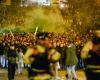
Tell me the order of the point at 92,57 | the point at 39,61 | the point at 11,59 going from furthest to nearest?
the point at 11,59 → the point at 39,61 → the point at 92,57

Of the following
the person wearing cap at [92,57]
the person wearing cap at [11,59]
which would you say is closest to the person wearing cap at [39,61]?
the person wearing cap at [92,57]

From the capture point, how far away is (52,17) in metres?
28.4

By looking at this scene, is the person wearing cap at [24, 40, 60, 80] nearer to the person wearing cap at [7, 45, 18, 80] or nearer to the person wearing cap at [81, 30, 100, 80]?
the person wearing cap at [81, 30, 100, 80]

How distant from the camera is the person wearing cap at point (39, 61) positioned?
8570 millimetres

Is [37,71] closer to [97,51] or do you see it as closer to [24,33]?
[97,51]

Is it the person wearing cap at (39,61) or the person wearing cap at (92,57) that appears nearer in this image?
the person wearing cap at (92,57)

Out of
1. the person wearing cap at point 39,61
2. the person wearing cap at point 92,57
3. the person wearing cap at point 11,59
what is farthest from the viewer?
the person wearing cap at point 11,59

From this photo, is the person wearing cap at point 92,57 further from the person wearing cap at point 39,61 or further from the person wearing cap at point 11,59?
the person wearing cap at point 11,59

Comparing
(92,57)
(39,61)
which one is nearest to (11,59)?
(39,61)

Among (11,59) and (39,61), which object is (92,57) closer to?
(39,61)

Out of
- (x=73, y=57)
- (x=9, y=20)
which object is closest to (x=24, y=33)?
(x=9, y=20)

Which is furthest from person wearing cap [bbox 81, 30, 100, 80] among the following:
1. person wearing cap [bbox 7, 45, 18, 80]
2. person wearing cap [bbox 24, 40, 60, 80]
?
person wearing cap [bbox 7, 45, 18, 80]

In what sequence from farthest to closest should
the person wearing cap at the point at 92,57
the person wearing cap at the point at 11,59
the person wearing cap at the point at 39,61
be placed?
1. the person wearing cap at the point at 11,59
2. the person wearing cap at the point at 39,61
3. the person wearing cap at the point at 92,57

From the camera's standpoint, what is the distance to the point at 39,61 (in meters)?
8.67
